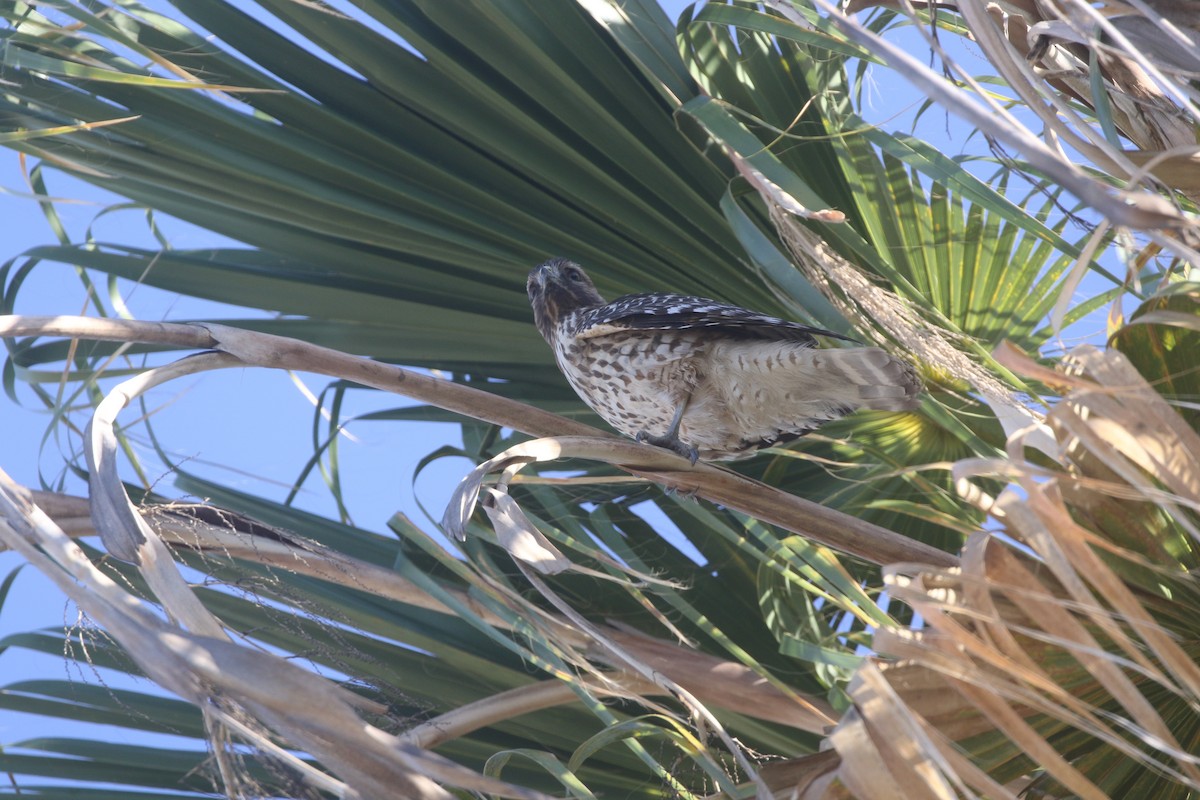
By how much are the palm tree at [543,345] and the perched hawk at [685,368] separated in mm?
119

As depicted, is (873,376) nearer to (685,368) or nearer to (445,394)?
(685,368)

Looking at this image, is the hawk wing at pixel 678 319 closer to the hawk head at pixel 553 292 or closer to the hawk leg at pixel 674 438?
the hawk head at pixel 553 292

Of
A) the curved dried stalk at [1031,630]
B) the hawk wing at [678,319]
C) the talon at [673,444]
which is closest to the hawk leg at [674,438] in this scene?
the talon at [673,444]

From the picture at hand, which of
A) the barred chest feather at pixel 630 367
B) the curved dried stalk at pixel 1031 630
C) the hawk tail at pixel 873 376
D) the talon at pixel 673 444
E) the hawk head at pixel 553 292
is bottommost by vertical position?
the curved dried stalk at pixel 1031 630

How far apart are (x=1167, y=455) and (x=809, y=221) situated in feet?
4.55

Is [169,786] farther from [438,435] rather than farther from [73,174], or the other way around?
[73,174]

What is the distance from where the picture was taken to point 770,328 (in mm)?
2582

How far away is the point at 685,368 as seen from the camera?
2908 mm

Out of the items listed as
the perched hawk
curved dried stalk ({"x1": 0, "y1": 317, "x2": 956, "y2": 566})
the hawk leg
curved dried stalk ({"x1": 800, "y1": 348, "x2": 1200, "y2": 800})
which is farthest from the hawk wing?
curved dried stalk ({"x1": 800, "y1": 348, "x2": 1200, "y2": 800})

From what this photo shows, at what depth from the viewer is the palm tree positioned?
1661 mm

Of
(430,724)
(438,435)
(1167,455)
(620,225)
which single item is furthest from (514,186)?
(1167,455)

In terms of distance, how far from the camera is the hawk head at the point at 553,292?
113 inches

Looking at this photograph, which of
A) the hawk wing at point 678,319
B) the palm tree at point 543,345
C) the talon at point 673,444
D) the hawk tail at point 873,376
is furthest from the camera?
the talon at point 673,444

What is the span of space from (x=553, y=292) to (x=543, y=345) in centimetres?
25
